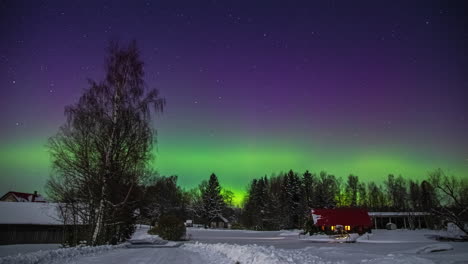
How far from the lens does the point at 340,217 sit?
50.0 m

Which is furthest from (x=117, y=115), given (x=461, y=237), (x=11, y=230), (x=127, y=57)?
(x=461, y=237)

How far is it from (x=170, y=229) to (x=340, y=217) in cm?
2554

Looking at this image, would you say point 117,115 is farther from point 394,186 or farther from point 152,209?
point 394,186

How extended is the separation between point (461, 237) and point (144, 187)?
31376 mm

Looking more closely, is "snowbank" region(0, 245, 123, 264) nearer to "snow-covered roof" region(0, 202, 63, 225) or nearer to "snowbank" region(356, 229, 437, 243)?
"snow-covered roof" region(0, 202, 63, 225)

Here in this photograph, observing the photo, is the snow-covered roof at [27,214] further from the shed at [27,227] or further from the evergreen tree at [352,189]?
the evergreen tree at [352,189]

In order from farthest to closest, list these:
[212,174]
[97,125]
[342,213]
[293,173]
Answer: [212,174]
[293,173]
[342,213]
[97,125]

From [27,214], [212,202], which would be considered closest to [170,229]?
[27,214]

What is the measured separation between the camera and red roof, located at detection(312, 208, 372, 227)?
4903 centimetres

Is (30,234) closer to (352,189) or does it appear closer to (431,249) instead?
(431,249)

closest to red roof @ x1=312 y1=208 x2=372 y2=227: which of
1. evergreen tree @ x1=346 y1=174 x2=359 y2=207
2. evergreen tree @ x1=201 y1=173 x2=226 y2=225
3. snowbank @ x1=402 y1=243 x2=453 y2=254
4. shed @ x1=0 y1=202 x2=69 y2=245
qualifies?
snowbank @ x1=402 y1=243 x2=453 y2=254

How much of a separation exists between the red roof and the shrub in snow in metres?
20.5

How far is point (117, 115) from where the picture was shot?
19.8 metres

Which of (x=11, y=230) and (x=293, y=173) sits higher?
(x=293, y=173)
